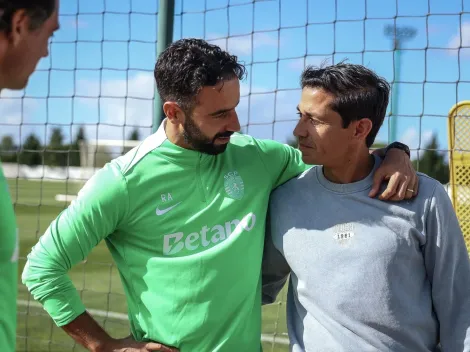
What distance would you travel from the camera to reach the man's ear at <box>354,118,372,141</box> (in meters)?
2.13

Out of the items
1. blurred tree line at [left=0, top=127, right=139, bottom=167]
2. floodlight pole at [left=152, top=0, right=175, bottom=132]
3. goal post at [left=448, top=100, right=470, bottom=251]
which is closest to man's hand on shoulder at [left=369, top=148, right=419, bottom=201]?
goal post at [left=448, top=100, right=470, bottom=251]

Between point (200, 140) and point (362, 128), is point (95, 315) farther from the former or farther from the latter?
point (362, 128)

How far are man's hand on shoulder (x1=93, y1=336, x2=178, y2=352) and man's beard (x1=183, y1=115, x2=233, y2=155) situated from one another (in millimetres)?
595

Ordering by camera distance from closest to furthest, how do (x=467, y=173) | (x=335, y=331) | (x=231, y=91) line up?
(x=335, y=331)
(x=231, y=91)
(x=467, y=173)

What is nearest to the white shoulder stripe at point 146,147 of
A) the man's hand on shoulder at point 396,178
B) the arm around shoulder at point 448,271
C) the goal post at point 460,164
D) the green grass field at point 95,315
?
the man's hand on shoulder at point 396,178

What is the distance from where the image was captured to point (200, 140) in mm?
2131

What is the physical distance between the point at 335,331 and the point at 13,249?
995 mm

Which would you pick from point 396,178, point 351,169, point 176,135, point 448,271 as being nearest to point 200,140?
point 176,135

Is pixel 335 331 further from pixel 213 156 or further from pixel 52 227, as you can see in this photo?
pixel 52 227

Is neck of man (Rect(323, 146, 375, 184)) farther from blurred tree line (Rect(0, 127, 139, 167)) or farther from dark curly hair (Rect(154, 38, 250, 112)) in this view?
blurred tree line (Rect(0, 127, 139, 167))

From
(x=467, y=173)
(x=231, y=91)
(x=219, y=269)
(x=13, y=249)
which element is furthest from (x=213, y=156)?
(x=467, y=173)

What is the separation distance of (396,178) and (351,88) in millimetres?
298

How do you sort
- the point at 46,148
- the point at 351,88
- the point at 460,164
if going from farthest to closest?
the point at 46,148
the point at 460,164
the point at 351,88

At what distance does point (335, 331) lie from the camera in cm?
200
